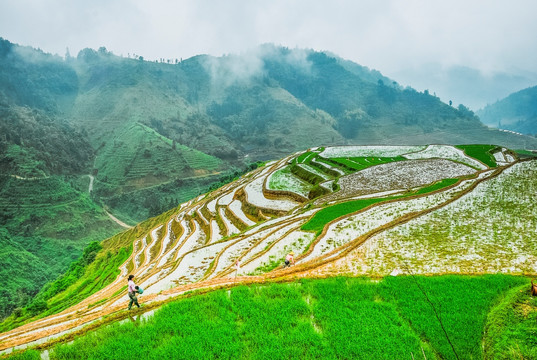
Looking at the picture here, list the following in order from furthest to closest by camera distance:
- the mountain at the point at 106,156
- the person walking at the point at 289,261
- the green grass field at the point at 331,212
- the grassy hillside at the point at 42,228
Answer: the mountain at the point at 106,156, the grassy hillside at the point at 42,228, the green grass field at the point at 331,212, the person walking at the point at 289,261

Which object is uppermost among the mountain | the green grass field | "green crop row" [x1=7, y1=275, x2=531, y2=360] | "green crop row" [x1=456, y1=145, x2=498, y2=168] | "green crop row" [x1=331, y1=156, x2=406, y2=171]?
the mountain

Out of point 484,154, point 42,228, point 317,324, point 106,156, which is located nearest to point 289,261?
point 317,324

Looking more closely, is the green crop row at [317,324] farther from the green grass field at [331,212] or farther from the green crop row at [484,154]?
the green crop row at [484,154]

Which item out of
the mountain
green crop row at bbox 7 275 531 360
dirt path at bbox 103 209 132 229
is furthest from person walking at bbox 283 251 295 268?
dirt path at bbox 103 209 132 229

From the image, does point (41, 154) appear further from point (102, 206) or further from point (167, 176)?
point (167, 176)

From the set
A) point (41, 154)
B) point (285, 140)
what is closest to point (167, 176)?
point (41, 154)

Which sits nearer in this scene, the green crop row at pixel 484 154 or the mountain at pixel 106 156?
the green crop row at pixel 484 154

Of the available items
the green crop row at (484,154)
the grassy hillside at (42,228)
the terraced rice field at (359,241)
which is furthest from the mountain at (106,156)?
the green crop row at (484,154)

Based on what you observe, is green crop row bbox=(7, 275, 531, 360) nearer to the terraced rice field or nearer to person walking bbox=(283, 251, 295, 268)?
the terraced rice field
